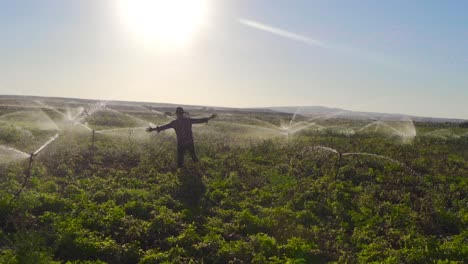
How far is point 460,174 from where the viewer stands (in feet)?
59.8

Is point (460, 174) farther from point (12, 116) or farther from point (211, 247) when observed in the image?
point (12, 116)

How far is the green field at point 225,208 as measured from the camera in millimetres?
9297

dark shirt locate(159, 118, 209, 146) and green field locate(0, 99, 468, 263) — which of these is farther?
dark shirt locate(159, 118, 209, 146)

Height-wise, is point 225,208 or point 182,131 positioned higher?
point 182,131

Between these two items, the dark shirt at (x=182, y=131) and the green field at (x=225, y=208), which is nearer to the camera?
the green field at (x=225, y=208)

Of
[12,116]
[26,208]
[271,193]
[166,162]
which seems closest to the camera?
[26,208]

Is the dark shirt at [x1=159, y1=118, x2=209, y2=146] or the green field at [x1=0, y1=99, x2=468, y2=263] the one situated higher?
the dark shirt at [x1=159, y1=118, x2=209, y2=146]

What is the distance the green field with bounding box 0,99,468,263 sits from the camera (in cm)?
930

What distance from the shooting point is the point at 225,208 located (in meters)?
12.7

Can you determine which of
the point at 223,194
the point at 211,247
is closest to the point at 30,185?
the point at 223,194

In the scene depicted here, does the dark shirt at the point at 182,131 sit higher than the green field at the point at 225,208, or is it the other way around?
the dark shirt at the point at 182,131

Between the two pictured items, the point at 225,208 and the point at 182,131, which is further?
the point at 182,131

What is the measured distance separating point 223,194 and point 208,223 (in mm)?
2677

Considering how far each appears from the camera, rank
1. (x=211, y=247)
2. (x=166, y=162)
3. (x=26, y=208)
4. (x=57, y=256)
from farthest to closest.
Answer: (x=166, y=162), (x=26, y=208), (x=211, y=247), (x=57, y=256)
